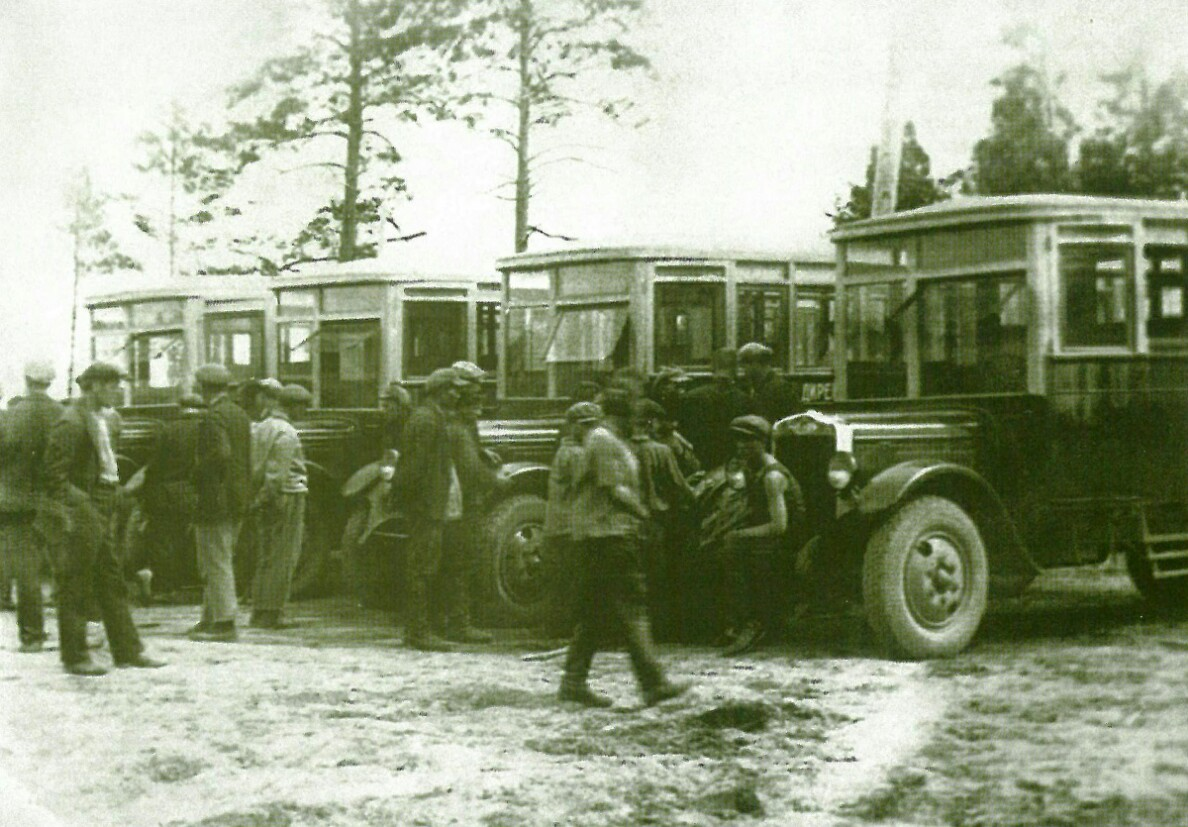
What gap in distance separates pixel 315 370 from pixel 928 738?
13.8 ft

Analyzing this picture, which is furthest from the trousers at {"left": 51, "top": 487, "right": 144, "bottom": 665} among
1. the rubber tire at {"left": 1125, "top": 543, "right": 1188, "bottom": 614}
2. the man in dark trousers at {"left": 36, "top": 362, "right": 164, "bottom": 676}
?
the rubber tire at {"left": 1125, "top": 543, "right": 1188, "bottom": 614}

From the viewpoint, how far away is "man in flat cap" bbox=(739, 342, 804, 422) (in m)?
5.71

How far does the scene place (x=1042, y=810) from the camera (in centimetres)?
400

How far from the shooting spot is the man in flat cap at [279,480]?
23.1 feet

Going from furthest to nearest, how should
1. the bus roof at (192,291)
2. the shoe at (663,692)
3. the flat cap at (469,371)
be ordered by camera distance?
the bus roof at (192,291), the flat cap at (469,371), the shoe at (663,692)

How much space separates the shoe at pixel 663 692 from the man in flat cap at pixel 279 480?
101 inches

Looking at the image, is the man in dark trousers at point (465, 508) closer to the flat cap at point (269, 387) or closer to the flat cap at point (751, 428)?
the flat cap at point (751, 428)

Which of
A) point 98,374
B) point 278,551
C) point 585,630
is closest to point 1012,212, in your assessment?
point 585,630

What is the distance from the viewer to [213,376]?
6.85m

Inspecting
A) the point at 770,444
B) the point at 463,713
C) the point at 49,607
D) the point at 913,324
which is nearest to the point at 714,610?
the point at 770,444

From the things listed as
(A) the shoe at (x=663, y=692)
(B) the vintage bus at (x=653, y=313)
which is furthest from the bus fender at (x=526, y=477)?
(A) the shoe at (x=663, y=692)

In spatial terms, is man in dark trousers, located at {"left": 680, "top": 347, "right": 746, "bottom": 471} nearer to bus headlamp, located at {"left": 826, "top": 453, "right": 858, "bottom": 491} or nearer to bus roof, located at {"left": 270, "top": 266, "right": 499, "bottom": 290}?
bus headlamp, located at {"left": 826, "top": 453, "right": 858, "bottom": 491}

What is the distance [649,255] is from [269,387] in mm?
2192

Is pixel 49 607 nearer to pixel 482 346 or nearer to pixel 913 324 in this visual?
pixel 482 346
